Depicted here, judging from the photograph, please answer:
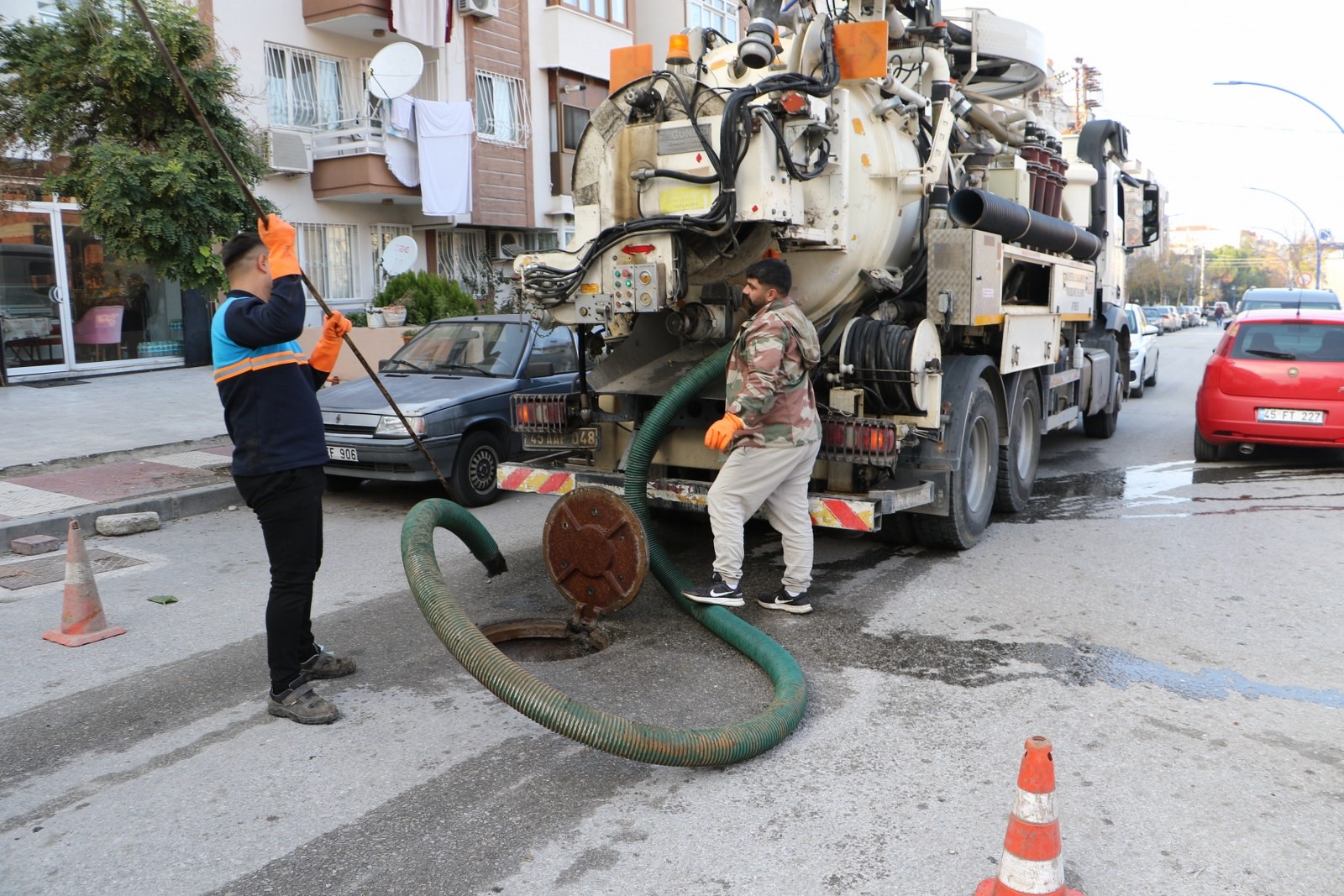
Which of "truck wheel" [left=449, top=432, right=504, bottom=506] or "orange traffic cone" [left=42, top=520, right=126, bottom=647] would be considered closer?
"orange traffic cone" [left=42, top=520, right=126, bottom=647]

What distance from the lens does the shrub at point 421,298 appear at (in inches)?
663

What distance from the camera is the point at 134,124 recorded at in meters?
9.25

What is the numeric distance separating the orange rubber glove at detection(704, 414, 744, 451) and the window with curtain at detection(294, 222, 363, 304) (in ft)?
49.2

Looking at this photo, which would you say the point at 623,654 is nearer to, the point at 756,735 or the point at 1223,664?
the point at 756,735

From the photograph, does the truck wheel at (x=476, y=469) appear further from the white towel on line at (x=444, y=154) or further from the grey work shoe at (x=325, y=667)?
the white towel on line at (x=444, y=154)

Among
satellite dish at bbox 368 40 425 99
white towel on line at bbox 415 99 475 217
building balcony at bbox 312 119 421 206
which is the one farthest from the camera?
white towel on line at bbox 415 99 475 217

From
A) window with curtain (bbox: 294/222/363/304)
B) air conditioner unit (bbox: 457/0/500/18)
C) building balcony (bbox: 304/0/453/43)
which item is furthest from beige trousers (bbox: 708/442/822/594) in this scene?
air conditioner unit (bbox: 457/0/500/18)

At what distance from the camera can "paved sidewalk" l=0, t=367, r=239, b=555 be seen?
8.12 metres

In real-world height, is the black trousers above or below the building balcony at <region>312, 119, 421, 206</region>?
below

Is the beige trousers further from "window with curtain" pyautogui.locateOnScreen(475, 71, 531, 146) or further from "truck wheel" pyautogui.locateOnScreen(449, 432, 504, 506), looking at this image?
"window with curtain" pyautogui.locateOnScreen(475, 71, 531, 146)

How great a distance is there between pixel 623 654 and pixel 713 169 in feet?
8.37

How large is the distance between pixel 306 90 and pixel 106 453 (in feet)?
35.0

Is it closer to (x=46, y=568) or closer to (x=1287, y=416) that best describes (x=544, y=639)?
(x=46, y=568)

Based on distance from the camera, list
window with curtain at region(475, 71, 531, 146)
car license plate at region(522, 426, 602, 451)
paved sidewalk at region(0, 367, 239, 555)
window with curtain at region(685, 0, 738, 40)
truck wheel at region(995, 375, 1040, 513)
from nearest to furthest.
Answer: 1. car license plate at region(522, 426, 602, 451)
2. truck wheel at region(995, 375, 1040, 513)
3. paved sidewalk at region(0, 367, 239, 555)
4. window with curtain at region(475, 71, 531, 146)
5. window with curtain at region(685, 0, 738, 40)
